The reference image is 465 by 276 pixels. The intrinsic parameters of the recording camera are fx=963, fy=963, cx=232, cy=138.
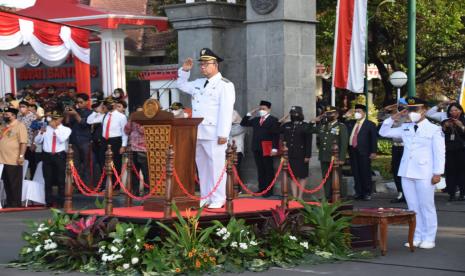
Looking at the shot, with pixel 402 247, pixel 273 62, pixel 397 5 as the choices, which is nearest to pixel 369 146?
pixel 273 62

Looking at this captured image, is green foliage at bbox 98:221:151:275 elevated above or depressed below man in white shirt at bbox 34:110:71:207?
below

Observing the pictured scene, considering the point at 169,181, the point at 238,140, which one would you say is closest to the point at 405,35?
the point at 238,140

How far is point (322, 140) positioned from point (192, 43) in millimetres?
3726

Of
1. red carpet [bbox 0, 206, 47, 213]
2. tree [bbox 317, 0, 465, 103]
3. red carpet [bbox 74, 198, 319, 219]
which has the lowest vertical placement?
red carpet [bbox 0, 206, 47, 213]

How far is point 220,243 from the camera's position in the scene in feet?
36.3

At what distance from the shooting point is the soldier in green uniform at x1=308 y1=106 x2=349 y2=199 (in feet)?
59.2

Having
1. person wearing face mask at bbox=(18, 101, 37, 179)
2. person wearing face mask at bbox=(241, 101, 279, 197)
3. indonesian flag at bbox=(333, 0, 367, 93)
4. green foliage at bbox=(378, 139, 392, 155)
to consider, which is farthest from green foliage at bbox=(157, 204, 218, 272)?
green foliage at bbox=(378, 139, 392, 155)

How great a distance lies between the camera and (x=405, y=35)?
113 feet

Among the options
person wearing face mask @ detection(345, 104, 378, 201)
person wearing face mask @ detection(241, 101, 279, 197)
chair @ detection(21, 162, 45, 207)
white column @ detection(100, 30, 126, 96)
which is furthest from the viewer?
white column @ detection(100, 30, 126, 96)

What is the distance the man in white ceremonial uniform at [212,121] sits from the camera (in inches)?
476

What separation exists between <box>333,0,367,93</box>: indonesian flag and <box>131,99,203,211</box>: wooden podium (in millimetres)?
7129

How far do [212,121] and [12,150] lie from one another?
7.09 metres

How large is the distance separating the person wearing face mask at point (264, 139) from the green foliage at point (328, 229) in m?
6.15

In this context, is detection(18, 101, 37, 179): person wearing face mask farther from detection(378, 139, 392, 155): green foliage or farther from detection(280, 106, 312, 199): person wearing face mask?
detection(378, 139, 392, 155): green foliage
